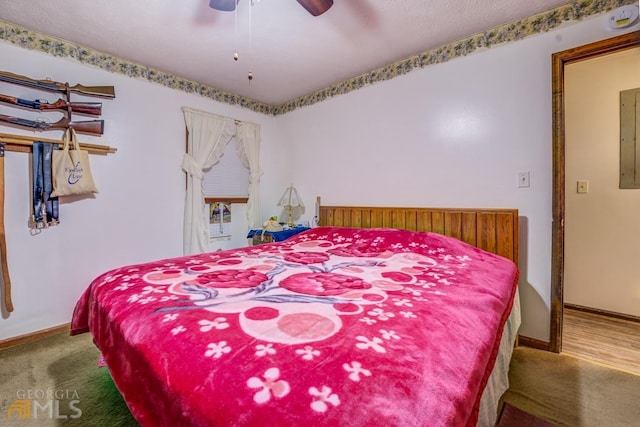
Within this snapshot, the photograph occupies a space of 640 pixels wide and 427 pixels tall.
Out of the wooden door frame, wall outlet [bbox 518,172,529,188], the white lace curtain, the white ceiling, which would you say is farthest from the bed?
the white ceiling

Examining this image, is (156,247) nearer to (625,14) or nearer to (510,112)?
(510,112)

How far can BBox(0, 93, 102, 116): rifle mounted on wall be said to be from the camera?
6.88 ft

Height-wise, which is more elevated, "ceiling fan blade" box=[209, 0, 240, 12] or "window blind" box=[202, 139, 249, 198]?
"ceiling fan blade" box=[209, 0, 240, 12]

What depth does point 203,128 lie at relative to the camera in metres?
3.12

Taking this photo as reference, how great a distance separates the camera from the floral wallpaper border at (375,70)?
1966mm

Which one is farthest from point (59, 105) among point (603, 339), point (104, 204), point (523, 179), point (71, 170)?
point (603, 339)

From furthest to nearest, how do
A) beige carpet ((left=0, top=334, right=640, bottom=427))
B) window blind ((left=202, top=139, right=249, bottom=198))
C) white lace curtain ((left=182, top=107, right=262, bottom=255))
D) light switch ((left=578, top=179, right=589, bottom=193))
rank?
window blind ((left=202, top=139, right=249, bottom=198)), white lace curtain ((left=182, top=107, right=262, bottom=255)), light switch ((left=578, top=179, right=589, bottom=193)), beige carpet ((left=0, top=334, right=640, bottom=427))

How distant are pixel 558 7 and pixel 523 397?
8.18 feet

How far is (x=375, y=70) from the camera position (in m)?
2.88

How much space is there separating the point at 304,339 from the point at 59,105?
276cm

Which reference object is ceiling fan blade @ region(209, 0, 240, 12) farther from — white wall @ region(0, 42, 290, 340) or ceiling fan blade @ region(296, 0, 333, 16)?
white wall @ region(0, 42, 290, 340)

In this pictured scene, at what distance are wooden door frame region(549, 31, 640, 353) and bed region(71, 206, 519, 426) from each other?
0.48 meters

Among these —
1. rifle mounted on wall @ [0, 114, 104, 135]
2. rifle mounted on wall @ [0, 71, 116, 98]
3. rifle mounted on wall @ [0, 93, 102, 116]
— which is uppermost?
rifle mounted on wall @ [0, 71, 116, 98]

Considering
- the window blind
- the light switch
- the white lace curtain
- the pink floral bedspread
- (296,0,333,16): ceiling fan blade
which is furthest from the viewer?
the window blind
